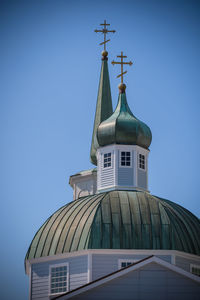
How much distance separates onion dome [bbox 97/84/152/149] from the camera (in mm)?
47094

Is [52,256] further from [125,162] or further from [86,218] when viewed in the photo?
[125,162]

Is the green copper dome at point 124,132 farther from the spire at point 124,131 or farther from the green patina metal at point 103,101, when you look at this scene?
the green patina metal at point 103,101

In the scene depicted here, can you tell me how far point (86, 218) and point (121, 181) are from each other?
4.68 metres

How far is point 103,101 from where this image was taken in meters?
55.5

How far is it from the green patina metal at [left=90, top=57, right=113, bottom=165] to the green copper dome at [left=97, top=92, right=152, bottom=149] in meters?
6.77

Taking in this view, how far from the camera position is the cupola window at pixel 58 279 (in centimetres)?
4091

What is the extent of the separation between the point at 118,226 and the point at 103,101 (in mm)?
15645

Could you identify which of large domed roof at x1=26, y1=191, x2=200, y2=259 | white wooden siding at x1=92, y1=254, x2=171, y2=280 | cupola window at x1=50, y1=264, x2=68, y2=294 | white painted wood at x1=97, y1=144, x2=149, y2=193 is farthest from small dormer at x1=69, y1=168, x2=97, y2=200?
white wooden siding at x1=92, y1=254, x2=171, y2=280

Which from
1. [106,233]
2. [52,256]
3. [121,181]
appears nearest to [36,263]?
[52,256]

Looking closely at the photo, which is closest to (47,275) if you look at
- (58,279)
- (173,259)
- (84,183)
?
(58,279)

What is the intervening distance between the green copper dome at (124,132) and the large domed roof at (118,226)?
154 inches

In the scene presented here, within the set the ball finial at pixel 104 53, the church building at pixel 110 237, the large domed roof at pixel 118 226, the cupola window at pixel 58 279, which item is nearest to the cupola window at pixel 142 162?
the church building at pixel 110 237

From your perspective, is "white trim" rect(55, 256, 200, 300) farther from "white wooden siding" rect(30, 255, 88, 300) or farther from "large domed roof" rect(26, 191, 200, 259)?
"large domed roof" rect(26, 191, 200, 259)

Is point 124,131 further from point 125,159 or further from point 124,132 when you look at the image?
point 125,159
